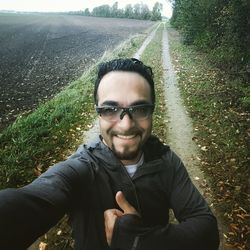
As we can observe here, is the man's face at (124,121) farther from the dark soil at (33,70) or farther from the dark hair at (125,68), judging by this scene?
the dark soil at (33,70)

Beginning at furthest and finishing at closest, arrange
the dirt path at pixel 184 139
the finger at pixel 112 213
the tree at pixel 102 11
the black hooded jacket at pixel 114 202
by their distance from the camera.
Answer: the tree at pixel 102 11 < the dirt path at pixel 184 139 < the finger at pixel 112 213 < the black hooded jacket at pixel 114 202

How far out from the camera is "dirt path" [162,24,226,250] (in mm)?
5709

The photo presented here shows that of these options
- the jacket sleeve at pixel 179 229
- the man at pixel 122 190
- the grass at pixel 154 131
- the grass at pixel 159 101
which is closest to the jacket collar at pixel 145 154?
the man at pixel 122 190

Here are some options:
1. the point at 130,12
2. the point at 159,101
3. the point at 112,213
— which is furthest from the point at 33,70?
the point at 130,12

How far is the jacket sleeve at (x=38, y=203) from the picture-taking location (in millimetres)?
1342

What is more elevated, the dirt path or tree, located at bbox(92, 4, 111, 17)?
tree, located at bbox(92, 4, 111, 17)

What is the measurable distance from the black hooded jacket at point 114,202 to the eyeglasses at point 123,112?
0.68 ft

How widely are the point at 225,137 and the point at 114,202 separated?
235 inches

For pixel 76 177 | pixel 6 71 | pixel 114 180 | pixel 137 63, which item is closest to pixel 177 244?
pixel 114 180

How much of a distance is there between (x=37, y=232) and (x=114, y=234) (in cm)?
44

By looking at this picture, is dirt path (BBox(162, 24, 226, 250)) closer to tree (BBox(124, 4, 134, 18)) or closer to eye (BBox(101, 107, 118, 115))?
eye (BBox(101, 107, 118, 115))

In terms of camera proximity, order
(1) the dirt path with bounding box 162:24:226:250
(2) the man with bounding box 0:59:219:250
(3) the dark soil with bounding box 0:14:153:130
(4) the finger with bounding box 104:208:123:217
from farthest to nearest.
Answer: (3) the dark soil with bounding box 0:14:153:130, (1) the dirt path with bounding box 162:24:226:250, (4) the finger with bounding box 104:208:123:217, (2) the man with bounding box 0:59:219:250

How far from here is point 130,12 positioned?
93.9 m

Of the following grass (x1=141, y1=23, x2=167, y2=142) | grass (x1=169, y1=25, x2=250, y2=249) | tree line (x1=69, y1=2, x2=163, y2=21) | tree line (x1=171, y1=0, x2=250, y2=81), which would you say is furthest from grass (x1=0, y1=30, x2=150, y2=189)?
tree line (x1=69, y1=2, x2=163, y2=21)
